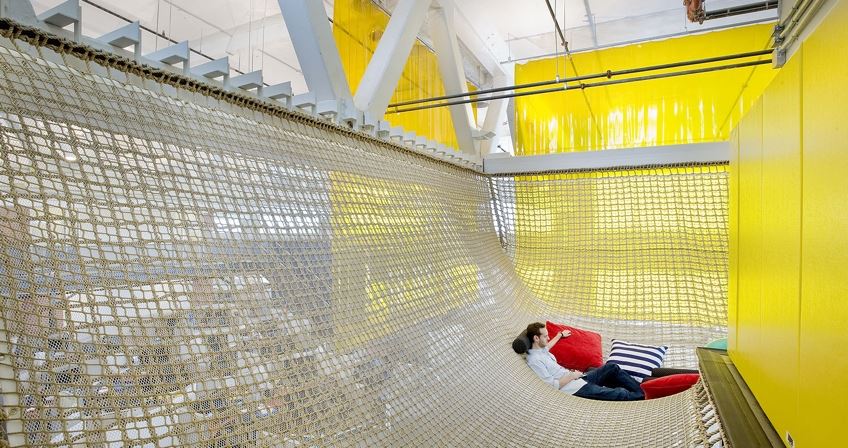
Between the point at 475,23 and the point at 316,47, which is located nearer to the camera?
the point at 316,47

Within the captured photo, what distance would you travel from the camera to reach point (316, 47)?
1840 mm

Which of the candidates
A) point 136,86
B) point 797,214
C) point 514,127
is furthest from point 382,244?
point 514,127

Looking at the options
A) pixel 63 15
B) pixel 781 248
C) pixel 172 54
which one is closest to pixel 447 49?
pixel 172 54

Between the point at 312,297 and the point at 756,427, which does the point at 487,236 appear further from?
the point at 756,427

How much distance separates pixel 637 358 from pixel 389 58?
2173mm

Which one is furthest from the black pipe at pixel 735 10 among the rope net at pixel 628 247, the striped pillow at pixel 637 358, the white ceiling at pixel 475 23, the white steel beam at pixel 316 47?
the white steel beam at pixel 316 47

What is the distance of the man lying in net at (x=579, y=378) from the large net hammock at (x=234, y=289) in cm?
12

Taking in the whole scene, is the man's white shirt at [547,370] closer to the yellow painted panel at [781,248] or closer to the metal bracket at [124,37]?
the yellow painted panel at [781,248]

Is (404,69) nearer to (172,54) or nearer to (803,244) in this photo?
(172,54)

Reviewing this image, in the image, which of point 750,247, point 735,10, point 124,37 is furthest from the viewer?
point 735,10

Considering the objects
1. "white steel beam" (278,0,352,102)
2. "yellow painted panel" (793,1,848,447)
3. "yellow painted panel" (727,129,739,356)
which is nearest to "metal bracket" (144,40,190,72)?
"white steel beam" (278,0,352,102)

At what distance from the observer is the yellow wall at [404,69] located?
2.95 meters

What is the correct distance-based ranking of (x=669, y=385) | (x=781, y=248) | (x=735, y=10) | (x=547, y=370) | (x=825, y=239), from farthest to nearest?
(x=735, y=10), (x=547, y=370), (x=669, y=385), (x=781, y=248), (x=825, y=239)

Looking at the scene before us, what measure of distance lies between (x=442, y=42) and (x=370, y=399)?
8.44ft
